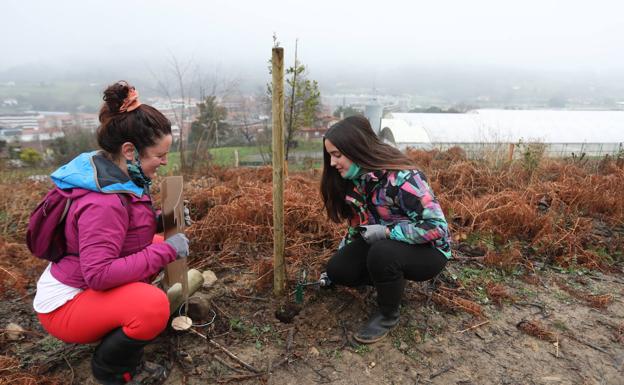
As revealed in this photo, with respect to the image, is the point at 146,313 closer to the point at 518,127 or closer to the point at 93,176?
the point at 93,176

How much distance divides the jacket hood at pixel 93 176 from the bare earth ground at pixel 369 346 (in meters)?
0.98

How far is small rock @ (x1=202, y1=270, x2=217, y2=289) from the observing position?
2.54m

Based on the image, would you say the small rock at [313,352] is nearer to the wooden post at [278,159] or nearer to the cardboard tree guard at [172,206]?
the wooden post at [278,159]

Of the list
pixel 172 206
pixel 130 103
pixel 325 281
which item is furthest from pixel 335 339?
pixel 130 103

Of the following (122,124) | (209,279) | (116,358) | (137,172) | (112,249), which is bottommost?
(209,279)

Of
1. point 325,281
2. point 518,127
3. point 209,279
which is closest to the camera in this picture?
point 325,281

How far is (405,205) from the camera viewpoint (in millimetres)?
1939

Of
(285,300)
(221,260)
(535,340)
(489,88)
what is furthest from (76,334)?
(489,88)

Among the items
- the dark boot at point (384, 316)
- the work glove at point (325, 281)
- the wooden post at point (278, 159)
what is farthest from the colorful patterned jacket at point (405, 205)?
the work glove at point (325, 281)

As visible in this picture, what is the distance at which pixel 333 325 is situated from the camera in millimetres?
2189

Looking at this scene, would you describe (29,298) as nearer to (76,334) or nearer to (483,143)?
(76,334)

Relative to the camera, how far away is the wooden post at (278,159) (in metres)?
1.85

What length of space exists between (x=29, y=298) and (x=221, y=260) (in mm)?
1270

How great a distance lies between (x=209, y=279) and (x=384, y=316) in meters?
1.24
